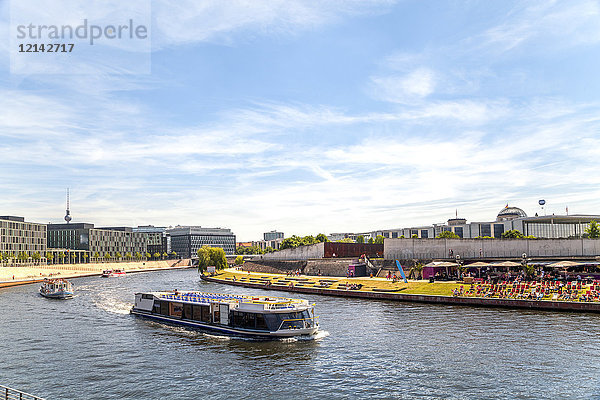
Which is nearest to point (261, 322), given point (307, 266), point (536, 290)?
point (536, 290)

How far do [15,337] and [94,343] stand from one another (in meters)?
10.1

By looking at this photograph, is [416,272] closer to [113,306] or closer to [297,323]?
[297,323]

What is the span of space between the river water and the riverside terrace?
3.41 metres

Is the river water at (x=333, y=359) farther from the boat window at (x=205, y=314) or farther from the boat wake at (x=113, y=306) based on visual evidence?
the boat wake at (x=113, y=306)

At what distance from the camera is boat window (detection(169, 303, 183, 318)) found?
60.3 metres

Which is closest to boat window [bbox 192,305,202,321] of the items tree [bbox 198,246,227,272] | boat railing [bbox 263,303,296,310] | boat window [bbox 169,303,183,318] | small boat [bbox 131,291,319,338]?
small boat [bbox 131,291,319,338]

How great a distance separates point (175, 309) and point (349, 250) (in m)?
77.8

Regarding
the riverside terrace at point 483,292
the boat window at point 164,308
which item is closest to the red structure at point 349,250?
the riverside terrace at point 483,292

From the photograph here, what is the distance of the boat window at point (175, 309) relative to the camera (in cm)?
6031

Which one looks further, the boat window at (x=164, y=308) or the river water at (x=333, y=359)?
the boat window at (x=164, y=308)

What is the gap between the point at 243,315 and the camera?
51719 mm

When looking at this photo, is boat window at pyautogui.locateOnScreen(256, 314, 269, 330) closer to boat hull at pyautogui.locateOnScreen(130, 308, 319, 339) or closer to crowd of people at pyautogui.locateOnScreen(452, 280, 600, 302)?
boat hull at pyautogui.locateOnScreen(130, 308, 319, 339)

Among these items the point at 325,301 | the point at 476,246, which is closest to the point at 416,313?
the point at 325,301

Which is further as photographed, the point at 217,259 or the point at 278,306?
the point at 217,259
